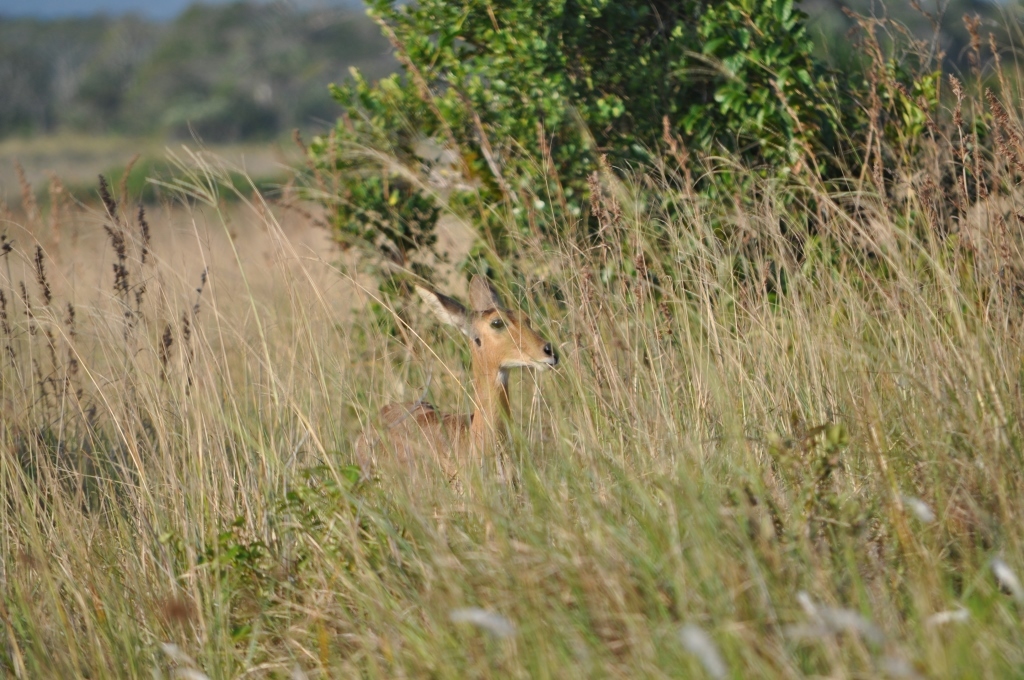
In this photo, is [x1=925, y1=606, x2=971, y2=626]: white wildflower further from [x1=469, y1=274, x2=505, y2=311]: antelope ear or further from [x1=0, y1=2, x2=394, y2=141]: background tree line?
[x1=0, y1=2, x2=394, y2=141]: background tree line

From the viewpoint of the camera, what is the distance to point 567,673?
7.89ft

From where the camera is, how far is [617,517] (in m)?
2.89

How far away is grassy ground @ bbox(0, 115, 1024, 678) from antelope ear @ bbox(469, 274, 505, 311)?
691 mm

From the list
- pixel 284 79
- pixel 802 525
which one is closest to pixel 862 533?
pixel 802 525

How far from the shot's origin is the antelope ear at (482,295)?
4.88 metres

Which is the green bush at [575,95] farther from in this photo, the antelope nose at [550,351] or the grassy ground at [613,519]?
the grassy ground at [613,519]

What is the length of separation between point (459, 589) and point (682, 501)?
1.92ft

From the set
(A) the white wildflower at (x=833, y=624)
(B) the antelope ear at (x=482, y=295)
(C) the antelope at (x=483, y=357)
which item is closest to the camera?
(A) the white wildflower at (x=833, y=624)

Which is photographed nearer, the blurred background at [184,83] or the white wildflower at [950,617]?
the white wildflower at [950,617]

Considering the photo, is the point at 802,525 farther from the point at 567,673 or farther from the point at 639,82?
the point at 639,82

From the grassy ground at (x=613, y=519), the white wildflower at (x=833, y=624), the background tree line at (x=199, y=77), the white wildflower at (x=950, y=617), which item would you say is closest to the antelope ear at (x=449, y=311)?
the grassy ground at (x=613, y=519)

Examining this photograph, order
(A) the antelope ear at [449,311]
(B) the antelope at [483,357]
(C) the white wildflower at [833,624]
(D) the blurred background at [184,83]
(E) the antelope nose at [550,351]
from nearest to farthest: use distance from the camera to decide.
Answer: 1. (C) the white wildflower at [833,624]
2. (B) the antelope at [483,357]
3. (E) the antelope nose at [550,351]
4. (A) the antelope ear at [449,311]
5. (D) the blurred background at [184,83]

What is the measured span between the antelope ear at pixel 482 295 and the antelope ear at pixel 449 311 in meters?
0.18

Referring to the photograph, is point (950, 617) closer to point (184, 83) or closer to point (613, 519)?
point (613, 519)
